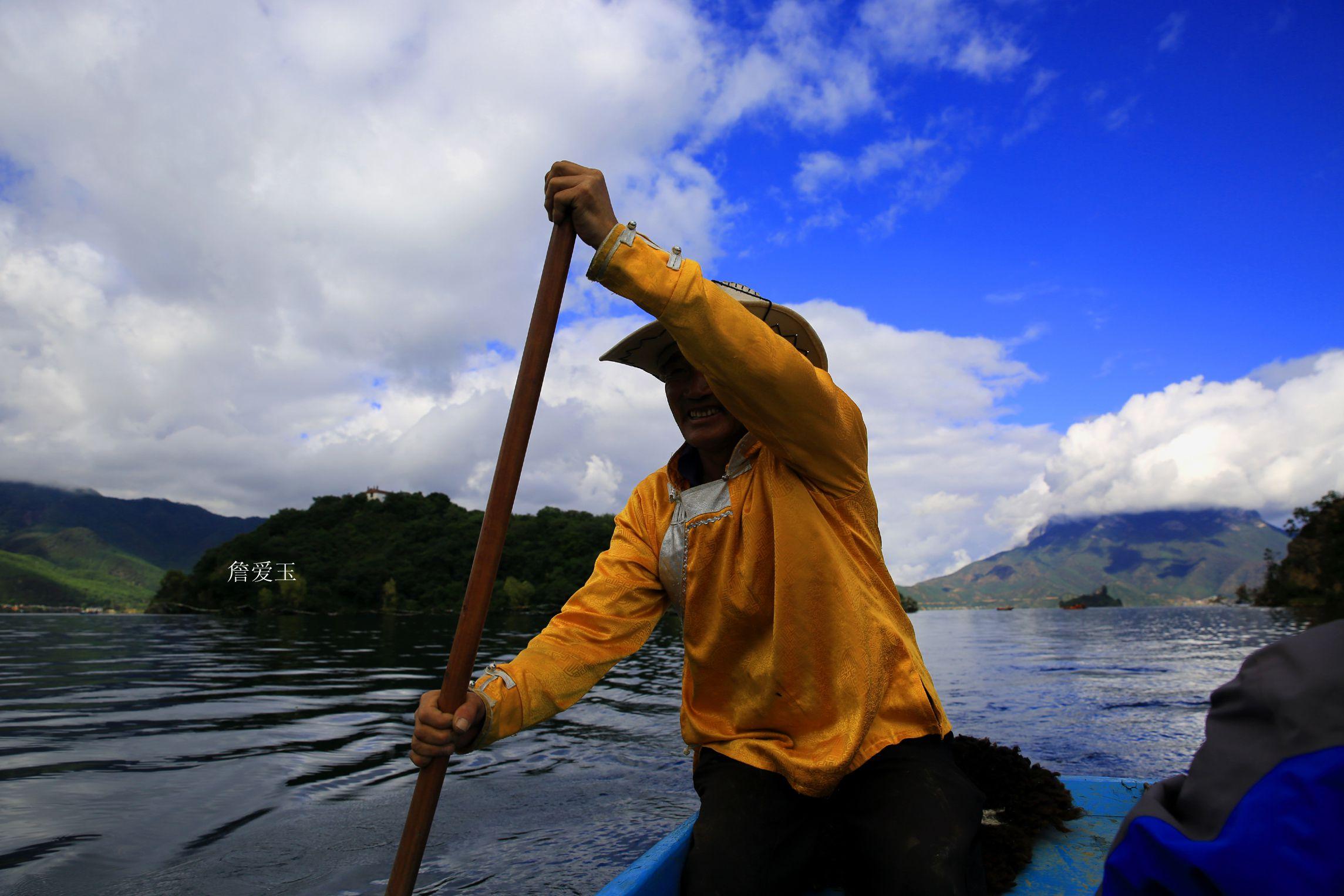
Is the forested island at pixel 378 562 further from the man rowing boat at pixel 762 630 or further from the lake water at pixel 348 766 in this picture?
the man rowing boat at pixel 762 630

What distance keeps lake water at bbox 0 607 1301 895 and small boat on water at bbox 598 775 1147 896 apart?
6.97 ft

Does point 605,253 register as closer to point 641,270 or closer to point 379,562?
Answer: point 641,270

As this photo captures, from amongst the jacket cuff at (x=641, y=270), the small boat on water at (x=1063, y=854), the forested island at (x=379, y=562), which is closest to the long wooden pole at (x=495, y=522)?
the jacket cuff at (x=641, y=270)

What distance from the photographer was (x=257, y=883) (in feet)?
14.5

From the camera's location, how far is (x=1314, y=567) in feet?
219

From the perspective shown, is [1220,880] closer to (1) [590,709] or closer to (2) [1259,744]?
(2) [1259,744]

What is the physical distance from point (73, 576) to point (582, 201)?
17578 cm

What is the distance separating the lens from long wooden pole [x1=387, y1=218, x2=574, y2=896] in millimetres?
2184

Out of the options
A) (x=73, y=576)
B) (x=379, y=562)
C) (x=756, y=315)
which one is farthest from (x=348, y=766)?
(x=73, y=576)

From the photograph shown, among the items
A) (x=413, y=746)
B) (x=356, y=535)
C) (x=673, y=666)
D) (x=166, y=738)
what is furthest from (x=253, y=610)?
(x=413, y=746)

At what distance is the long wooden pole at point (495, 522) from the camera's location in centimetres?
218

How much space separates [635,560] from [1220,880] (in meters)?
1.97

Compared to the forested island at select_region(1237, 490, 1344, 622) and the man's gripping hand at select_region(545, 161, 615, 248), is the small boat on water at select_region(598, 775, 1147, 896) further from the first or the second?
the forested island at select_region(1237, 490, 1344, 622)

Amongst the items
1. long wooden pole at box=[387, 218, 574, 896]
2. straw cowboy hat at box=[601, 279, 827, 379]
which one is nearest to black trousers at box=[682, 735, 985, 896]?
long wooden pole at box=[387, 218, 574, 896]
